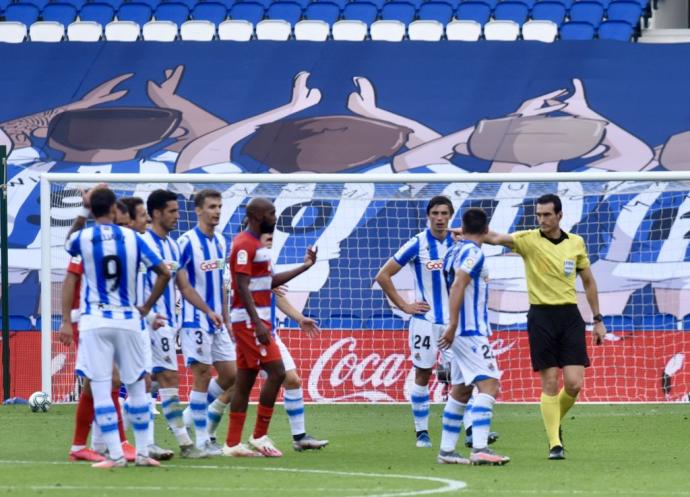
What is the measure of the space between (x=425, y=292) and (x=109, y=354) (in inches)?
139

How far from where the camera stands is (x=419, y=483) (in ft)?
29.2

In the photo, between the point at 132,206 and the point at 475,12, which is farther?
the point at 475,12

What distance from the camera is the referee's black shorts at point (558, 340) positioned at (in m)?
10.8

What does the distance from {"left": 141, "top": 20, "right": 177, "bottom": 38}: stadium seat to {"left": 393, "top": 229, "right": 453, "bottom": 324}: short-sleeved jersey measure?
12.4 metres

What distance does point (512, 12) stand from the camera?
24.0 metres

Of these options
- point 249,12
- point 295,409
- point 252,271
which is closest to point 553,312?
point 295,409

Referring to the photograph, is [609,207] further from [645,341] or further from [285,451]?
[285,451]

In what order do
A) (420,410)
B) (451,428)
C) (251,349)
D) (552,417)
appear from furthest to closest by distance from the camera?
(420,410) < (552,417) < (251,349) < (451,428)

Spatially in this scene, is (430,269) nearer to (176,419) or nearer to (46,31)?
(176,419)

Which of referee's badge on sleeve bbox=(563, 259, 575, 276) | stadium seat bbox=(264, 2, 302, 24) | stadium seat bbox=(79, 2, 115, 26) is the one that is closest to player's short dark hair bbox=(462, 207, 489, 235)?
referee's badge on sleeve bbox=(563, 259, 575, 276)

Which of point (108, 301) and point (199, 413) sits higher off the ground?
point (108, 301)

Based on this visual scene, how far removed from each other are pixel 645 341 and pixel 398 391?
9.51 ft

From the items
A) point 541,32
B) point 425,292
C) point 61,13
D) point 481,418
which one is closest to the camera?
point 481,418

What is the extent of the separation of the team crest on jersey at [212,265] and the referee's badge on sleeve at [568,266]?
2557 millimetres
